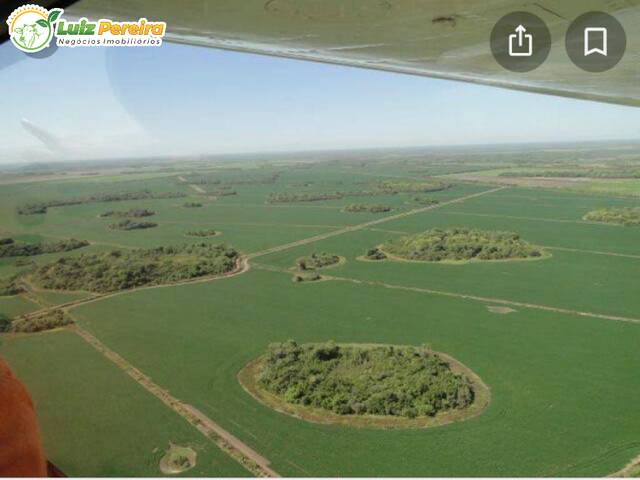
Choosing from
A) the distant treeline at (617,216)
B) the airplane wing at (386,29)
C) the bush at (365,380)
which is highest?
the airplane wing at (386,29)

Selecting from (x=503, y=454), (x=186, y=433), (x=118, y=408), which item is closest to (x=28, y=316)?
(x=118, y=408)

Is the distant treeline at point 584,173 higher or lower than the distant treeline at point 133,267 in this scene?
higher

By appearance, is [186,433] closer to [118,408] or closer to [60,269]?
[118,408]

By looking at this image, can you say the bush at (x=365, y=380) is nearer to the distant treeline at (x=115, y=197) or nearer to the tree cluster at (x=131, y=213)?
the distant treeline at (x=115, y=197)

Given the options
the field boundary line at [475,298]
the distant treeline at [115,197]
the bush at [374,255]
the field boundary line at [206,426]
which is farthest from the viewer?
the distant treeline at [115,197]

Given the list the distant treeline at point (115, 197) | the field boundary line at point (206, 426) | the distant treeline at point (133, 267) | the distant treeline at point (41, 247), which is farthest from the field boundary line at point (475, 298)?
the distant treeline at point (115, 197)

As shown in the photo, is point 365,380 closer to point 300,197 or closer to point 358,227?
point 358,227

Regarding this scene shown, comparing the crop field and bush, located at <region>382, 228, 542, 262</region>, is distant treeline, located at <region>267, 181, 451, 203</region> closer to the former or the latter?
the crop field

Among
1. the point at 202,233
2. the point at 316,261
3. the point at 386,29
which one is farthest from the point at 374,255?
the point at 386,29

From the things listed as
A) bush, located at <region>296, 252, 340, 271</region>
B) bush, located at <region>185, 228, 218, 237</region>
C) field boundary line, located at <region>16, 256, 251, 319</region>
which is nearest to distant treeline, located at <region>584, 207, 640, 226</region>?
bush, located at <region>296, 252, 340, 271</region>
